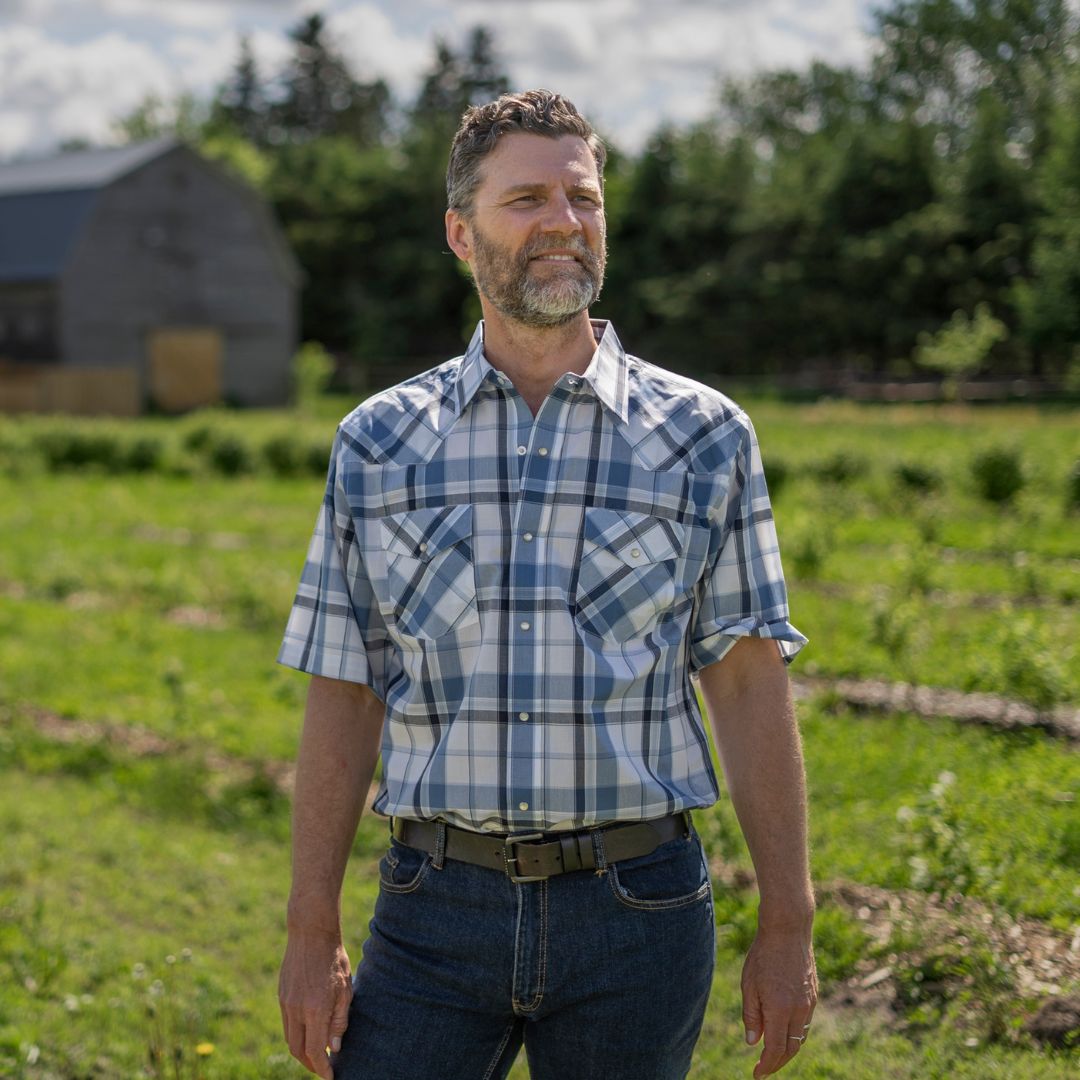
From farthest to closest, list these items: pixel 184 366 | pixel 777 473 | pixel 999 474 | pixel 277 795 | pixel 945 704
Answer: pixel 184 366
pixel 777 473
pixel 999 474
pixel 945 704
pixel 277 795

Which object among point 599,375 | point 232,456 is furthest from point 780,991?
point 232,456

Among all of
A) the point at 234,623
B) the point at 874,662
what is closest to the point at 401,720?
the point at 874,662

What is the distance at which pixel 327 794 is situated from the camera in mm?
2594

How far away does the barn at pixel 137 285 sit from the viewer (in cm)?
3666

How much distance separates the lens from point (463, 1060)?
2436mm

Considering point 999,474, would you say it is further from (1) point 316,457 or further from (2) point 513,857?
(2) point 513,857

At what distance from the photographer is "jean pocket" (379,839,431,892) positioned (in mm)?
2475

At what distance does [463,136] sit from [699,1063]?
3235 mm

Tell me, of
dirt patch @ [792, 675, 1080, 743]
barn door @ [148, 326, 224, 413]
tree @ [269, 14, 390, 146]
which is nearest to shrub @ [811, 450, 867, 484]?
dirt patch @ [792, 675, 1080, 743]

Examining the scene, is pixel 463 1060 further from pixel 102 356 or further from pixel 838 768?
pixel 102 356

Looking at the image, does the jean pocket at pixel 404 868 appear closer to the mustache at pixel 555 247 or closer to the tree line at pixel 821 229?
the mustache at pixel 555 247

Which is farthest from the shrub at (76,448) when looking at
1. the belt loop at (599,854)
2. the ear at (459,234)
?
the belt loop at (599,854)

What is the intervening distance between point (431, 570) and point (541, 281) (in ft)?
1.91

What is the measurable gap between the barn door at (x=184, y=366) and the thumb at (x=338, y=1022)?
3844 centimetres
